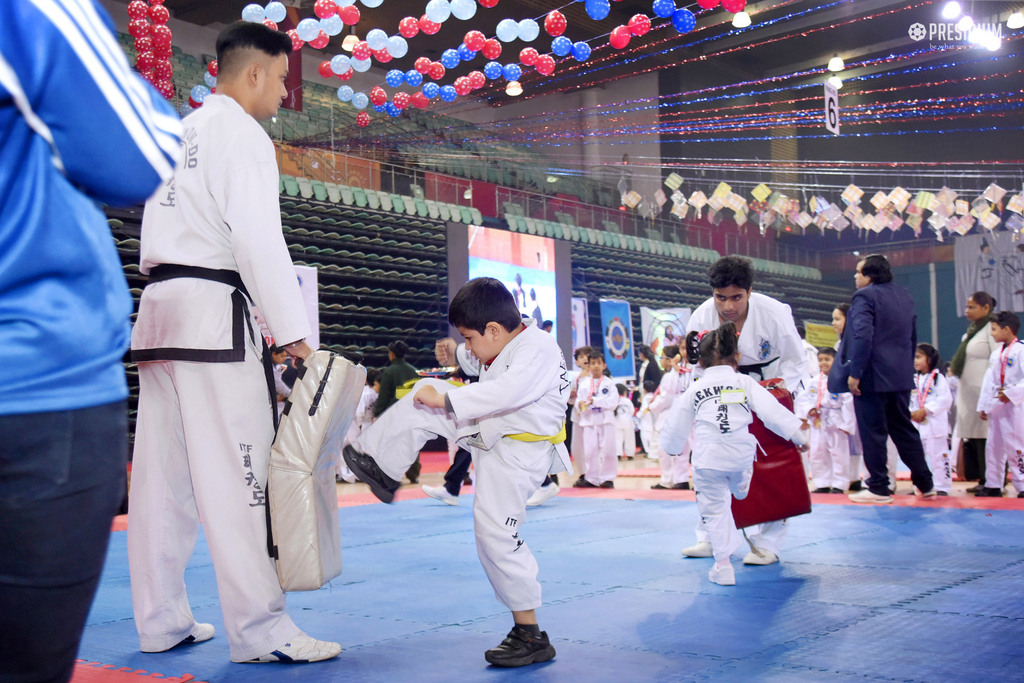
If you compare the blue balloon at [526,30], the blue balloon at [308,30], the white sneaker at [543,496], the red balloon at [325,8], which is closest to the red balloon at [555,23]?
the blue balloon at [526,30]

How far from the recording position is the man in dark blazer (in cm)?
609

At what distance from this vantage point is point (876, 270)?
6.29 meters

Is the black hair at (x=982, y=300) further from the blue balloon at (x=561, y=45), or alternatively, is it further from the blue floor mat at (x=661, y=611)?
the blue balloon at (x=561, y=45)

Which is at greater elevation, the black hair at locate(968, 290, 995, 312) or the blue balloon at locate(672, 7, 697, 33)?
the blue balloon at locate(672, 7, 697, 33)

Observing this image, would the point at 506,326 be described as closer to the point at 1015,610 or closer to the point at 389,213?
the point at 1015,610

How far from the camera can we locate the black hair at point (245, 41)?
243cm

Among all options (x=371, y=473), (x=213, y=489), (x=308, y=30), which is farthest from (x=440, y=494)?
(x=308, y=30)

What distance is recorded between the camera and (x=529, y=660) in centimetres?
244

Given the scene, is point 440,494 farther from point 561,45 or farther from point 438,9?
point 561,45

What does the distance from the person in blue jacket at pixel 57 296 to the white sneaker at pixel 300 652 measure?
1.46 meters

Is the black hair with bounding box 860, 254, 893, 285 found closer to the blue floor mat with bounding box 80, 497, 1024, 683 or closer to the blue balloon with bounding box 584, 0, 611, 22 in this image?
the blue floor mat with bounding box 80, 497, 1024, 683

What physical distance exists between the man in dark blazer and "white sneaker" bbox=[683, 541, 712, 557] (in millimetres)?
2374

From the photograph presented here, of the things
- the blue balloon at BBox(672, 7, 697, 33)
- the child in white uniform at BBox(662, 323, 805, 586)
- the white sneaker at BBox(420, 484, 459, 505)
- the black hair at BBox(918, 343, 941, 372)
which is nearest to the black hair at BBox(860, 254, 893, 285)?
the black hair at BBox(918, 343, 941, 372)

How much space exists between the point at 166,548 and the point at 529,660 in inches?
42.3
